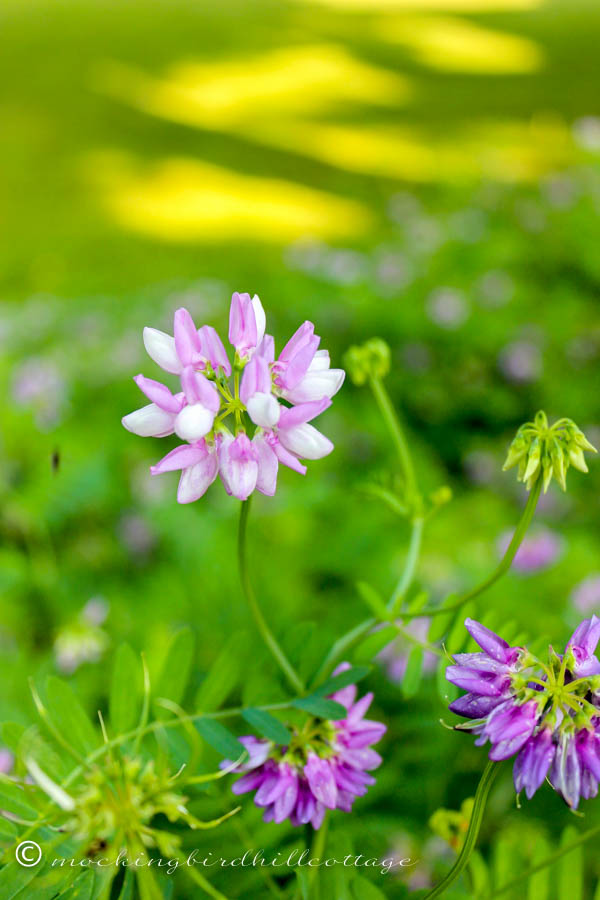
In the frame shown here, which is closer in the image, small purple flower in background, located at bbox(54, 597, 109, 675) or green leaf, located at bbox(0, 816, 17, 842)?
green leaf, located at bbox(0, 816, 17, 842)

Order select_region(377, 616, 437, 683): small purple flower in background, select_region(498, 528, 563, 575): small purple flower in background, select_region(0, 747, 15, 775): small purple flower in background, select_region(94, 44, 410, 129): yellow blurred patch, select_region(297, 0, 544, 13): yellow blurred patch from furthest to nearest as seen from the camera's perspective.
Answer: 1. select_region(297, 0, 544, 13): yellow blurred patch
2. select_region(94, 44, 410, 129): yellow blurred patch
3. select_region(498, 528, 563, 575): small purple flower in background
4. select_region(377, 616, 437, 683): small purple flower in background
5. select_region(0, 747, 15, 775): small purple flower in background

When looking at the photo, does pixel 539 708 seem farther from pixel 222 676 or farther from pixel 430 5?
pixel 430 5

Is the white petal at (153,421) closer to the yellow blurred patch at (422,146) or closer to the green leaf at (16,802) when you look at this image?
the green leaf at (16,802)

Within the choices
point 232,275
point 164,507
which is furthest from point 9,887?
point 232,275

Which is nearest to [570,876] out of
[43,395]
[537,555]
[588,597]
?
[588,597]

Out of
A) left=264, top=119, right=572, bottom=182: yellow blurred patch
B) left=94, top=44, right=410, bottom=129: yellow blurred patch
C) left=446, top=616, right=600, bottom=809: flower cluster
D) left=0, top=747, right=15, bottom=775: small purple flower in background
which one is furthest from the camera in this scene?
left=94, top=44, right=410, bottom=129: yellow blurred patch

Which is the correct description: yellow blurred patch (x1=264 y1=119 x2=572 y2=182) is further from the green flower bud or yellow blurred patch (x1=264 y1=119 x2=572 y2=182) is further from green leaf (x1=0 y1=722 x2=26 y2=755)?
green leaf (x1=0 y1=722 x2=26 y2=755)

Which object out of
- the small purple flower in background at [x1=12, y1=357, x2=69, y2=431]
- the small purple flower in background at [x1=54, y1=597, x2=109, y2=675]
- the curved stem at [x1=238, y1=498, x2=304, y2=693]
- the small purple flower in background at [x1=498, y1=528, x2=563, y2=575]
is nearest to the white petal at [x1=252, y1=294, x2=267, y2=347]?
the curved stem at [x1=238, y1=498, x2=304, y2=693]
